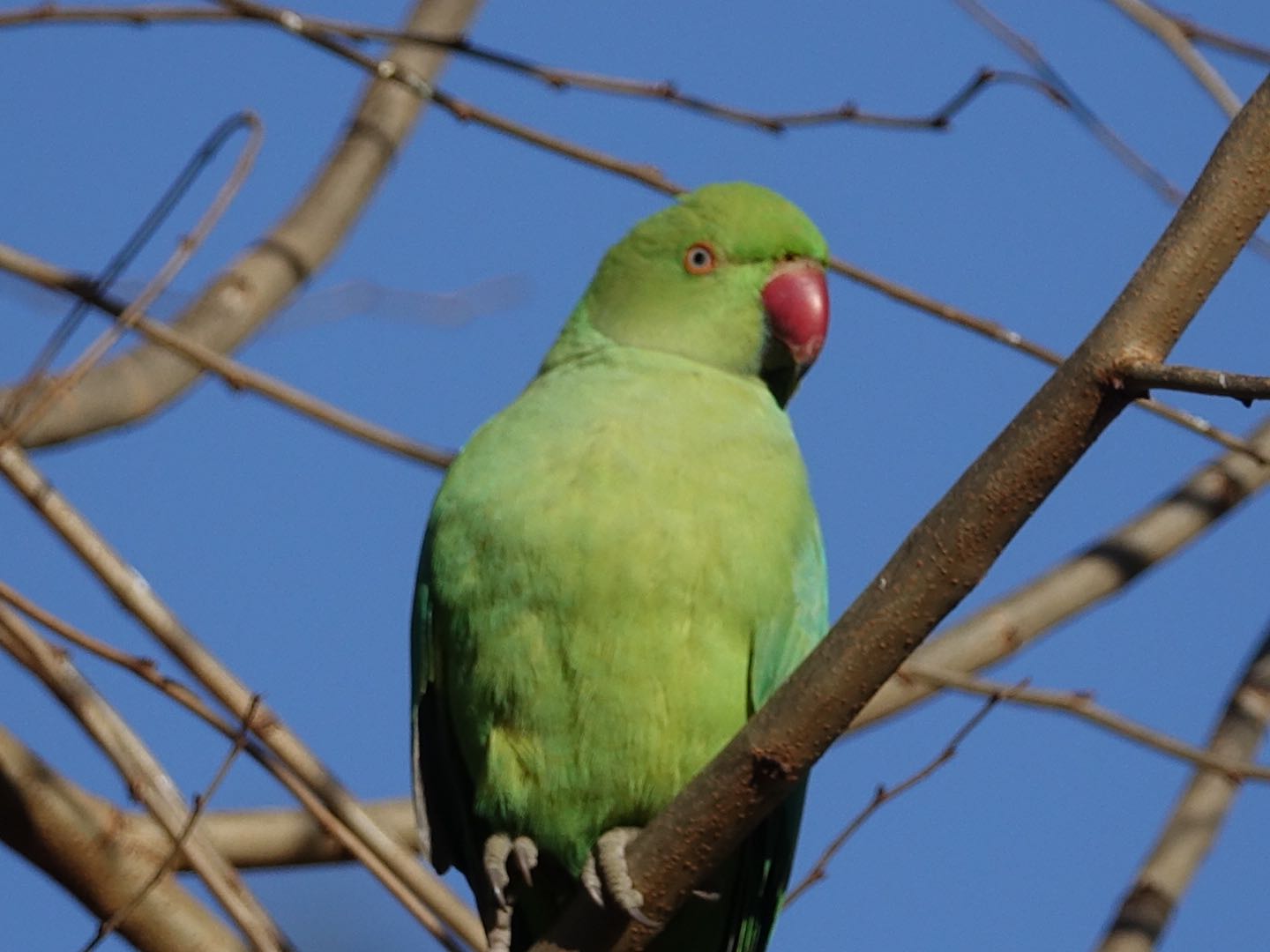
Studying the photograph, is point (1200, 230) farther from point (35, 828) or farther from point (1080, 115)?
point (35, 828)

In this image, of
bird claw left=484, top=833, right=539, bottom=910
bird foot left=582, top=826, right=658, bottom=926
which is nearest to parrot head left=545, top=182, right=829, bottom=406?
bird claw left=484, top=833, right=539, bottom=910

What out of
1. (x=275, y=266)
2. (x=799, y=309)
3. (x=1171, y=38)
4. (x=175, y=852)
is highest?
(x=1171, y=38)

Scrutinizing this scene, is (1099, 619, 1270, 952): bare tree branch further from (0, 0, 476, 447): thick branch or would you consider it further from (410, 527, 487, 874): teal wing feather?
(0, 0, 476, 447): thick branch

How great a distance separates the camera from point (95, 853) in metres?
2.67

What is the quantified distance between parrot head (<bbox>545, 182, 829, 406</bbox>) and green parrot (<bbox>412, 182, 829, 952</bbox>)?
0.60 ft

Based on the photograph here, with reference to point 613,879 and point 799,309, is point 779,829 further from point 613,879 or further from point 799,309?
point 799,309

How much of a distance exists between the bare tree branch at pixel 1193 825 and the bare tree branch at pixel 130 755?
4.50 feet

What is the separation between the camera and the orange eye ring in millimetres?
3340

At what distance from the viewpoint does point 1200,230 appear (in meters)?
1.85

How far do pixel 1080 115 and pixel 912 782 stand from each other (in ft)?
4.47

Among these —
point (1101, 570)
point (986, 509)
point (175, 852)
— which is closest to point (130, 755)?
point (175, 852)

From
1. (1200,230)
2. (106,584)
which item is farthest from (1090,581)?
(106,584)

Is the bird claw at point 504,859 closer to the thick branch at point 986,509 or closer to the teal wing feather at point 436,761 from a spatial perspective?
the teal wing feather at point 436,761

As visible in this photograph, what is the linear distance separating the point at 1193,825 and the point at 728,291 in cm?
127
